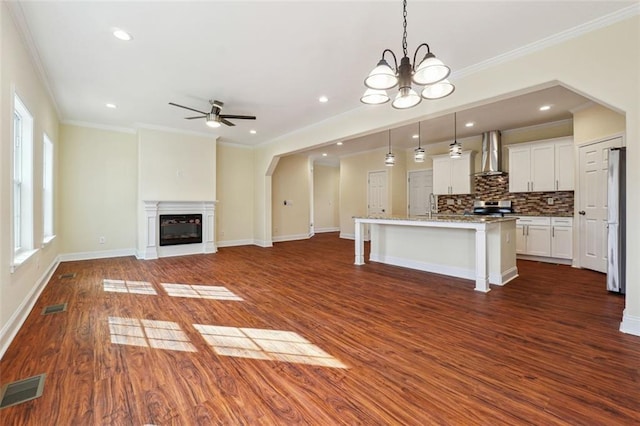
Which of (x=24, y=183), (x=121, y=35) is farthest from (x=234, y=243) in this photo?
(x=121, y=35)

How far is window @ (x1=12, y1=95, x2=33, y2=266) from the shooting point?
3.26m

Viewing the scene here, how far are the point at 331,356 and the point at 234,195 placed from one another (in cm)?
652

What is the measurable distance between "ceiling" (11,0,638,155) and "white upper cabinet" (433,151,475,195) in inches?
93.8

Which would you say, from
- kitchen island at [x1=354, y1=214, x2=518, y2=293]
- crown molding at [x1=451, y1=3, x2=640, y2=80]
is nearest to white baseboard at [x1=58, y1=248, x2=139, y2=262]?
kitchen island at [x1=354, y1=214, x2=518, y2=293]

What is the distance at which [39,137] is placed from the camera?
3.80 m

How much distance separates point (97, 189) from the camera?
19.9 feet

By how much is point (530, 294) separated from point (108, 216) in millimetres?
7916

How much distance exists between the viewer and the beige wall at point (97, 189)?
5.78m

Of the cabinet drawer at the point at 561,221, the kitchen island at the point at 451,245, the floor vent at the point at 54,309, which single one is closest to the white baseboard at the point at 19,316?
the floor vent at the point at 54,309

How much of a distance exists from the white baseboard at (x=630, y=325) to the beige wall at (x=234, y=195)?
7.54 metres

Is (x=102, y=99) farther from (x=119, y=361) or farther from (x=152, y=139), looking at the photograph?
(x=119, y=361)

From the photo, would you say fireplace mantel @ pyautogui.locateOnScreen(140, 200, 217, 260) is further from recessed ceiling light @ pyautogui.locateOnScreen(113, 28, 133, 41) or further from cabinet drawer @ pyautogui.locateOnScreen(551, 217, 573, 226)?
cabinet drawer @ pyautogui.locateOnScreen(551, 217, 573, 226)

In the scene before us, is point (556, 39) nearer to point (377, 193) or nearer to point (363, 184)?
point (377, 193)

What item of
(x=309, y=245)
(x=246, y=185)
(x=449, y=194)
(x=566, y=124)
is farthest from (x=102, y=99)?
(x=566, y=124)
